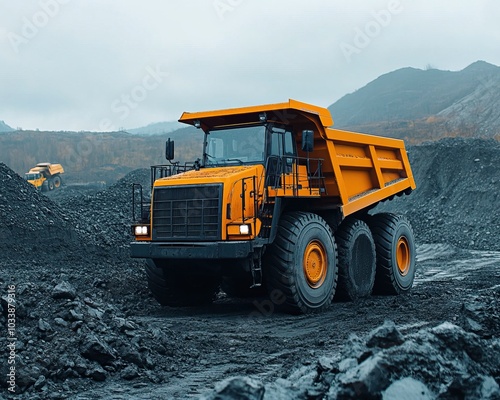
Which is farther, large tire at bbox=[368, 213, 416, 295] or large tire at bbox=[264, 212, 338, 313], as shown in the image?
large tire at bbox=[368, 213, 416, 295]

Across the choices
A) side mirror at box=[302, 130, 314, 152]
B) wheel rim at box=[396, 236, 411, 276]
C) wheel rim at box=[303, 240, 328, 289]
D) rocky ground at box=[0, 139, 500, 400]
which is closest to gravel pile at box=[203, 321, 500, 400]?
rocky ground at box=[0, 139, 500, 400]

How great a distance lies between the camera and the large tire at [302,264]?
7.91 meters

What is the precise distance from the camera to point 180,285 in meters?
8.94

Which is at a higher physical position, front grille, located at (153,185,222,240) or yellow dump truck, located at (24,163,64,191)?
yellow dump truck, located at (24,163,64,191)

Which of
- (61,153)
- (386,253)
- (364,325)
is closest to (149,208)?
(364,325)

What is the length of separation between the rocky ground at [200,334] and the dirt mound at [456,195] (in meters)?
5.07

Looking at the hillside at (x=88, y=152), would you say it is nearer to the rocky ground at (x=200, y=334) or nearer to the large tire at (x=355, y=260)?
the rocky ground at (x=200, y=334)

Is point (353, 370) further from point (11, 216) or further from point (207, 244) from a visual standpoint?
point (11, 216)

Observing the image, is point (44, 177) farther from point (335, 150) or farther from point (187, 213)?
point (187, 213)

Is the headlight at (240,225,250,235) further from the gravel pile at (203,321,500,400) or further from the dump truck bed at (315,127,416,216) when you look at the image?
the gravel pile at (203,321,500,400)

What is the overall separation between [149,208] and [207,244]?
4.42 feet

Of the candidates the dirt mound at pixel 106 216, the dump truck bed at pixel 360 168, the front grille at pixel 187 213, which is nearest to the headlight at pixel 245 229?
the front grille at pixel 187 213

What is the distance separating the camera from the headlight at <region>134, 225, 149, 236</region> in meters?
8.31

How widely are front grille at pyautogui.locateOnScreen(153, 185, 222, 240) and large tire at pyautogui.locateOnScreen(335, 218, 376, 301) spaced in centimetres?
229
